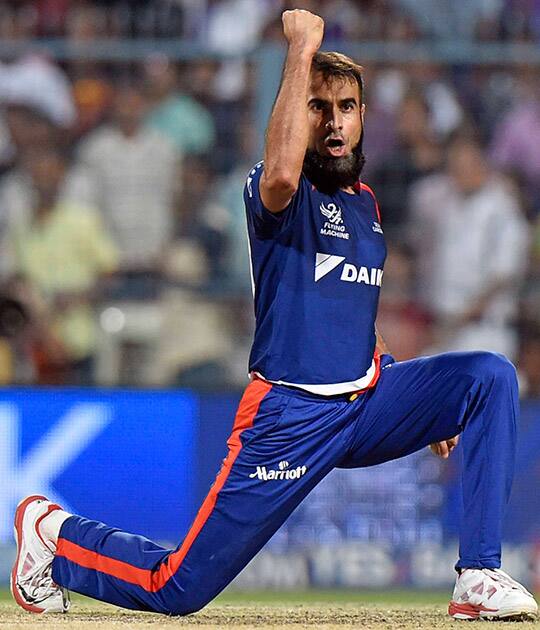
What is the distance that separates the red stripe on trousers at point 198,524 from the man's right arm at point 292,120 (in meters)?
0.80

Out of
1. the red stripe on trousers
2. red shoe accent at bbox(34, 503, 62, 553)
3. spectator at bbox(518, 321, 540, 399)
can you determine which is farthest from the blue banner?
the red stripe on trousers

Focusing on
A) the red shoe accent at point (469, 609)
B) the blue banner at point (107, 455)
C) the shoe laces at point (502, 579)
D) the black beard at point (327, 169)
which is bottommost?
the blue banner at point (107, 455)

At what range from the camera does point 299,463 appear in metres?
5.36

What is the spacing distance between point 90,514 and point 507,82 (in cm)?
416

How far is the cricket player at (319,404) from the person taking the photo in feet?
17.5

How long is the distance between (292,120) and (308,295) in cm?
70

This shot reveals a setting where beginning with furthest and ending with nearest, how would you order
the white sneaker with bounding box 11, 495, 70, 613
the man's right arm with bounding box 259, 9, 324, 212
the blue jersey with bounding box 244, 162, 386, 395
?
the white sneaker with bounding box 11, 495, 70, 613 → the blue jersey with bounding box 244, 162, 386, 395 → the man's right arm with bounding box 259, 9, 324, 212

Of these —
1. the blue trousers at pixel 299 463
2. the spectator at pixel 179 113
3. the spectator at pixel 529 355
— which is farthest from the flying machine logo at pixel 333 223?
the spectator at pixel 179 113

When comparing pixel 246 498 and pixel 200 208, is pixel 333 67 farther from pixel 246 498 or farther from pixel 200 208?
pixel 200 208

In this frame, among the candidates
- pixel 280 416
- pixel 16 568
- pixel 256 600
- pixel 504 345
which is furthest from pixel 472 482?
pixel 504 345

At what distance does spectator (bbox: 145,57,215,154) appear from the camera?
10055 millimetres

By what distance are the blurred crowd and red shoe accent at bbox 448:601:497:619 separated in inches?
164

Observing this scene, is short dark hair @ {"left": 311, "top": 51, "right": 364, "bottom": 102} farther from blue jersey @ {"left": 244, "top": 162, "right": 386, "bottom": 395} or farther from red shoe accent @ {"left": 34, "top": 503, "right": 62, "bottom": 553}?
red shoe accent @ {"left": 34, "top": 503, "right": 62, "bottom": 553}

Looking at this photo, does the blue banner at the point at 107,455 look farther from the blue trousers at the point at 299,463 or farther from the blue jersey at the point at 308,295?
the blue jersey at the point at 308,295
